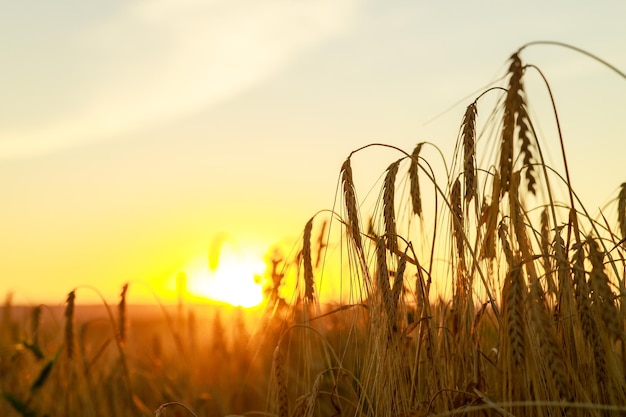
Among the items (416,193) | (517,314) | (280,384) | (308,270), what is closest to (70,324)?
(280,384)

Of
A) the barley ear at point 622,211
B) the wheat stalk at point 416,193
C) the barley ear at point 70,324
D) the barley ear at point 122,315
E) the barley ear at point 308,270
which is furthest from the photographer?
the barley ear at point 122,315

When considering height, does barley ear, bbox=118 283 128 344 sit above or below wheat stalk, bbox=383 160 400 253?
below

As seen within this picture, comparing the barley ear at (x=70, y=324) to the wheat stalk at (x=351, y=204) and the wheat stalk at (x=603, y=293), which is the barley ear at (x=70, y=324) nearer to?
the wheat stalk at (x=351, y=204)

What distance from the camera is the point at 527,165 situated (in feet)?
6.63

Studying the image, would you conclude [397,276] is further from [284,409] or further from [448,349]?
[284,409]

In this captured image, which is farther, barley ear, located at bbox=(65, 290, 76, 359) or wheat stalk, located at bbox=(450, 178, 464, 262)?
barley ear, located at bbox=(65, 290, 76, 359)

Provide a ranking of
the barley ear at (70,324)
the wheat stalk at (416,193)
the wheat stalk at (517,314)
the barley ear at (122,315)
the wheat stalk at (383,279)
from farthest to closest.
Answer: the barley ear at (122,315), the barley ear at (70,324), the wheat stalk at (416,193), the wheat stalk at (383,279), the wheat stalk at (517,314)

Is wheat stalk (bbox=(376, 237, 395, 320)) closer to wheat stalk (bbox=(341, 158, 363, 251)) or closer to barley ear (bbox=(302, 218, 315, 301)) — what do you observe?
wheat stalk (bbox=(341, 158, 363, 251))

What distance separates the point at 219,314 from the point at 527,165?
10.3ft

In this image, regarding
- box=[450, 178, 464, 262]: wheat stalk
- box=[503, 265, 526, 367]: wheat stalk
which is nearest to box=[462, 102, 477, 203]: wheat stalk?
box=[450, 178, 464, 262]: wheat stalk

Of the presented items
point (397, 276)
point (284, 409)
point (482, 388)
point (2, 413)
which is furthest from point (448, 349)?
point (2, 413)

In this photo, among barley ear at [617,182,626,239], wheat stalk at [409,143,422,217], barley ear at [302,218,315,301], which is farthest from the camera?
barley ear at [617,182,626,239]

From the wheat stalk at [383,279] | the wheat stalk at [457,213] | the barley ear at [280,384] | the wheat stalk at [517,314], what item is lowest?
the barley ear at [280,384]

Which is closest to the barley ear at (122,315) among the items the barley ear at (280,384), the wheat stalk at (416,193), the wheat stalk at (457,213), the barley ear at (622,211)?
the barley ear at (280,384)
